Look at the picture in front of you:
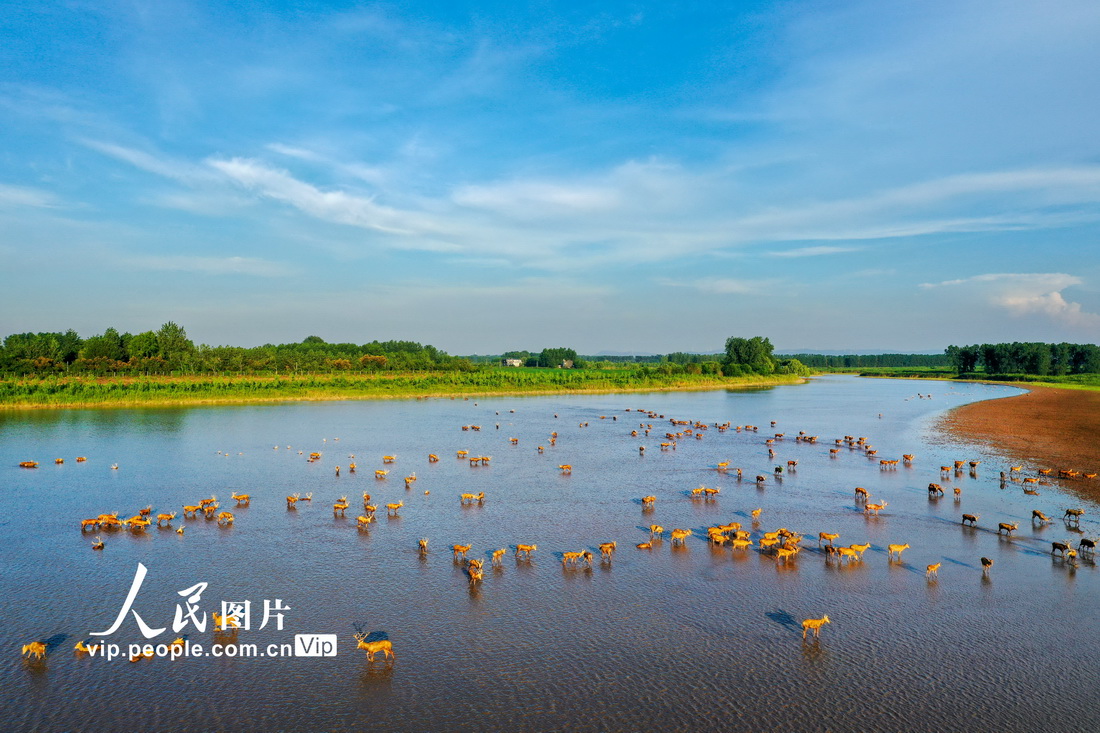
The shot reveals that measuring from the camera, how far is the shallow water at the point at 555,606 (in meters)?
11.9

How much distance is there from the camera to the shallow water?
11930 mm

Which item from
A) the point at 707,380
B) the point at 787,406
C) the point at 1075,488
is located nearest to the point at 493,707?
the point at 1075,488

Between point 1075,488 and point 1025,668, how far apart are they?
22.7 meters

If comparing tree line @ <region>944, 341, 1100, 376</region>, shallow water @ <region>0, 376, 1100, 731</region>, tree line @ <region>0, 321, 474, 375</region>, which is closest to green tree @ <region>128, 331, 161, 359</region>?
tree line @ <region>0, 321, 474, 375</region>

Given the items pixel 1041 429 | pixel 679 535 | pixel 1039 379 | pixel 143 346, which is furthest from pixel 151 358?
pixel 1039 379

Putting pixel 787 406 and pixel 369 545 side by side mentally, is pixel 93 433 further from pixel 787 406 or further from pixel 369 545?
pixel 787 406

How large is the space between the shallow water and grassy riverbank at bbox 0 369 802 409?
40591mm

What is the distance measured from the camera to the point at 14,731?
11.0m

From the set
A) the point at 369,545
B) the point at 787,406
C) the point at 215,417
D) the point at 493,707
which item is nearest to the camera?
the point at 493,707

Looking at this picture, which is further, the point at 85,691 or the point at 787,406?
the point at 787,406

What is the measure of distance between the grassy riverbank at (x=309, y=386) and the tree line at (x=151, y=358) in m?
6.66

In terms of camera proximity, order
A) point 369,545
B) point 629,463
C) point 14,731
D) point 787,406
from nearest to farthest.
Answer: point 14,731 → point 369,545 → point 629,463 → point 787,406

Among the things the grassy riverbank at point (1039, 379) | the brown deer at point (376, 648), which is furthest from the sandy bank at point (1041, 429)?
the brown deer at point (376, 648)

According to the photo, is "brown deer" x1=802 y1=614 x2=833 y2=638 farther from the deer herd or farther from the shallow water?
the shallow water
